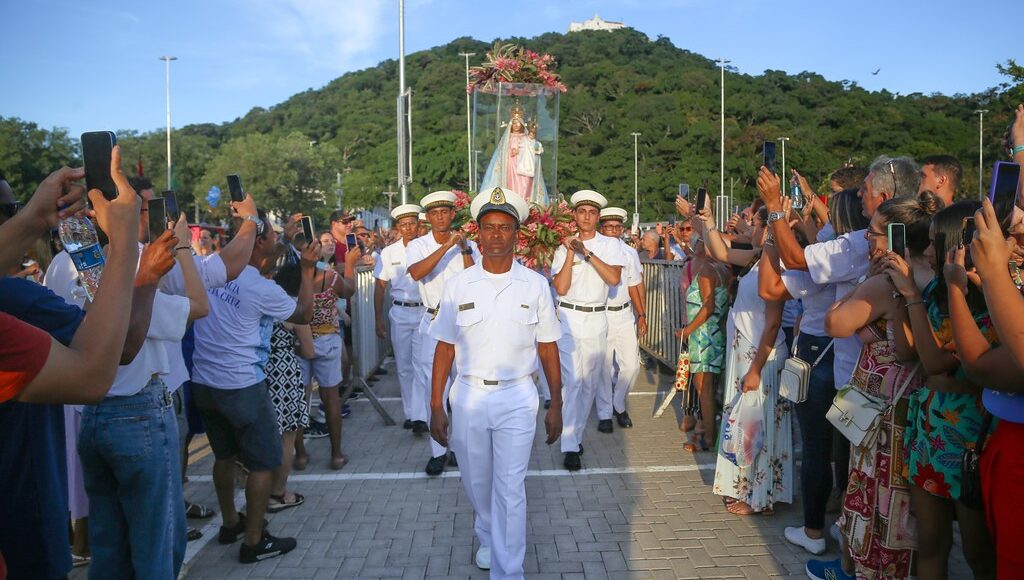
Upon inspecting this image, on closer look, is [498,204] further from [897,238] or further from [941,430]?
[941,430]

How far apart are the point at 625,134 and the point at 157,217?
66.1 meters

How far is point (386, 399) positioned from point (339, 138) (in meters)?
71.6

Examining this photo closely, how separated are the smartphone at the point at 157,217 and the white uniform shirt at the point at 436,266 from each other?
364 cm

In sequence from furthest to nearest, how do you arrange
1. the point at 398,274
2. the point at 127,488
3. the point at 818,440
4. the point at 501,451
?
the point at 398,274, the point at 818,440, the point at 501,451, the point at 127,488

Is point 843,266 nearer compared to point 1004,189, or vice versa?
point 1004,189

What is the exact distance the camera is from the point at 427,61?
81562 mm

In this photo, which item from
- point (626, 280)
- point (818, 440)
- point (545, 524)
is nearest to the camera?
point (818, 440)

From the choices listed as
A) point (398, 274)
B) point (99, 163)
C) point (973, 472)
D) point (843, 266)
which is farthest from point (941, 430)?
point (398, 274)

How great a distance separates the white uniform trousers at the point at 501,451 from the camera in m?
3.64

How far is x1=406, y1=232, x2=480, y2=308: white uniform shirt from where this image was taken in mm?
6660

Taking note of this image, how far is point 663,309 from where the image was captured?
9.34 metres

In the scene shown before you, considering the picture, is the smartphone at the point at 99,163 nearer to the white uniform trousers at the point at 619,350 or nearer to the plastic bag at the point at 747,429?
the plastic bag at the point at 747,429

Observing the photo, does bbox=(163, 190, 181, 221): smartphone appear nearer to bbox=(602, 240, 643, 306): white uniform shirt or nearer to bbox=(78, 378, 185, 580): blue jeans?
bbox=(78, 378, 185, 580): blue jeans

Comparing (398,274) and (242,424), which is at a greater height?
(398,274)
